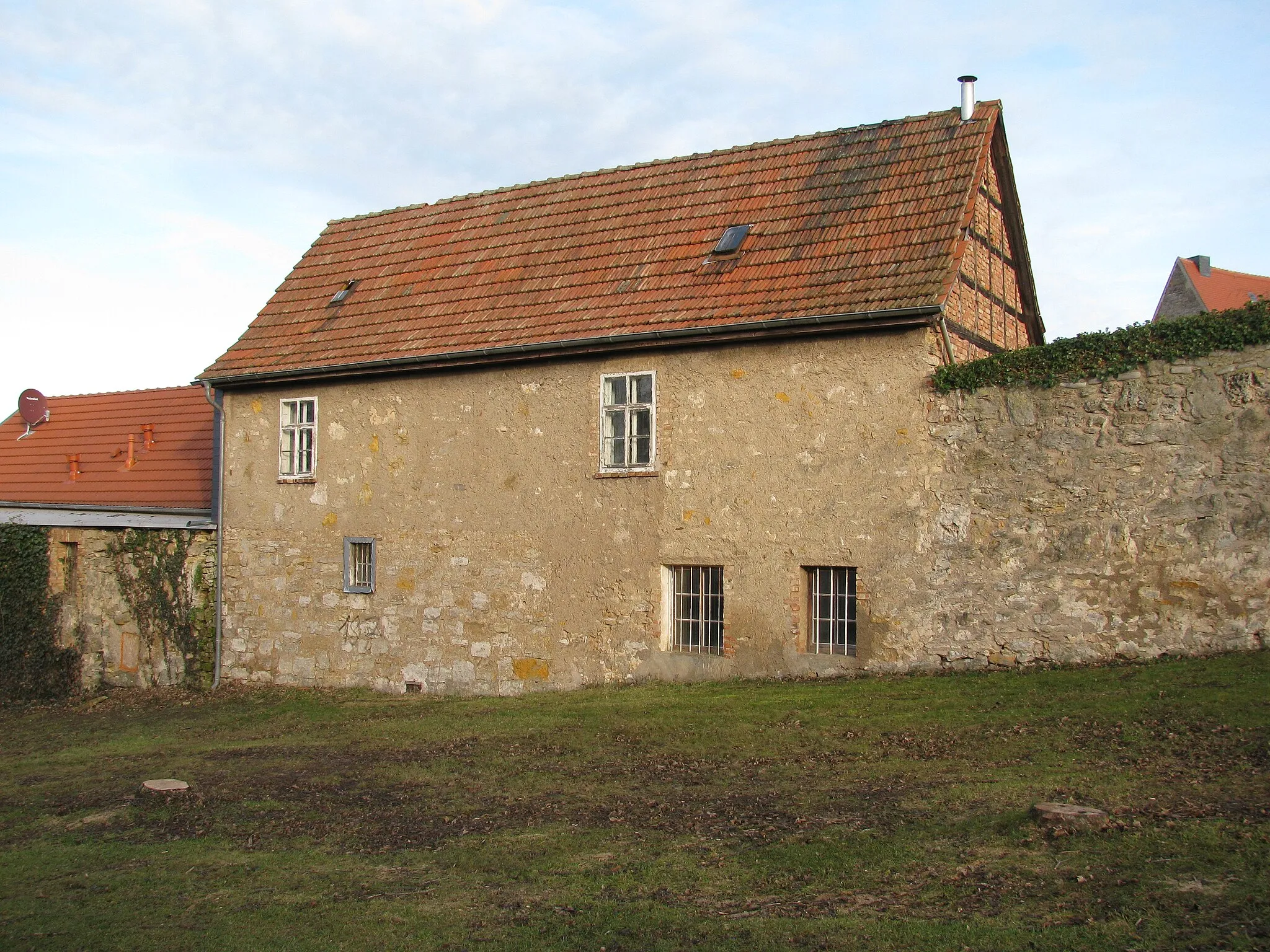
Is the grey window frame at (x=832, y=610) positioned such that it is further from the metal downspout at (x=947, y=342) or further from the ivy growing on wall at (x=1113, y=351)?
the metal downspout at (x=947, y=342)

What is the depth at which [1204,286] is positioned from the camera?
3481 cm

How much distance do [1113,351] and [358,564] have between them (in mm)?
10765

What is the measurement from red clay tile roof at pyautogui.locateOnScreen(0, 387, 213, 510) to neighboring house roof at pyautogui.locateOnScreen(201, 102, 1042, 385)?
352 cm

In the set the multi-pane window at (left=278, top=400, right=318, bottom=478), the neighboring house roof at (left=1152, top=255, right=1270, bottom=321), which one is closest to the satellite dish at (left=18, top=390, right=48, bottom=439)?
the multi-pane window at (left=278, top=400, right=318, bottom=478)

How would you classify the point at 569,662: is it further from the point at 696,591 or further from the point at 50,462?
the point at 50,462

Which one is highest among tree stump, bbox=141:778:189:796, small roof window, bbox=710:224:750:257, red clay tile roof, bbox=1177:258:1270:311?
red clay tile roof, bbox=1177:258:1270:311

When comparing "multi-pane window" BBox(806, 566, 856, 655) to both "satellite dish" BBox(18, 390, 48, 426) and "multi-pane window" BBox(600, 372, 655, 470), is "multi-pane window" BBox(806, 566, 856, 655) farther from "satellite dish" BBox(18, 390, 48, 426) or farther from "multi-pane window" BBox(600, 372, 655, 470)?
"satellite dish" BBox(18, 390, 48, 426)

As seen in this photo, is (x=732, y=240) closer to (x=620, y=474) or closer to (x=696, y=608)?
(x=620, y=474)

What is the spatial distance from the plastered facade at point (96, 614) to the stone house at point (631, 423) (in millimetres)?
2280

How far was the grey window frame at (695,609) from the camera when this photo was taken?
1412cm

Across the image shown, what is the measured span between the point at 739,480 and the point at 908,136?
5.26 metres

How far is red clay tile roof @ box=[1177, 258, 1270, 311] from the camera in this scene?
34344 mm

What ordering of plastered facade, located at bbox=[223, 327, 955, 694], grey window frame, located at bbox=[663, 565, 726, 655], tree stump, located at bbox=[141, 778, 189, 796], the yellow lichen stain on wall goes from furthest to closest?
the yellow lichen stain on wall
grey window frame, located at bbox=[663, 565, 726, 655]
plastered facade, located at bbox=[223, 327, 955, 694]
tree stump, located at bbox=[141, 778, 189, 796]

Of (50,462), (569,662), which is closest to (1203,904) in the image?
(569,662)
